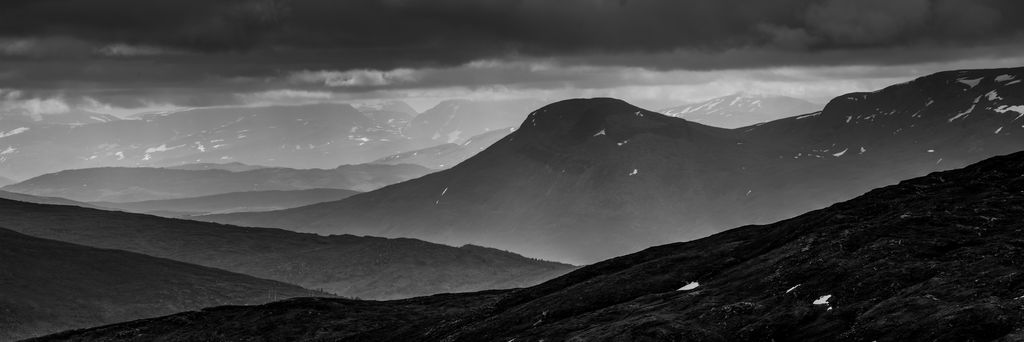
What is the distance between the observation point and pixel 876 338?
91.1 metres

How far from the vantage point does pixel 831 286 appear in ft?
378

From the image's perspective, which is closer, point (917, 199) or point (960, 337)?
point (960, 337)

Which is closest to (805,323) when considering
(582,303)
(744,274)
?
(744,274)

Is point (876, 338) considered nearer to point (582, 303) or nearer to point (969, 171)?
point (582, 303)

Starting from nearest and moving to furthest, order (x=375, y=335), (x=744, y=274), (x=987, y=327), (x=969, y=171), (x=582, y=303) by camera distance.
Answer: (x=987, y=327)
(x=744, y=274)
(x=582, y=303)
(x=969, y=171)
(x=375, y=335)

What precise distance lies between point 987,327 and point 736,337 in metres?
25.8

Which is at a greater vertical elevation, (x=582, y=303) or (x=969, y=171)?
(x=969, y=171)

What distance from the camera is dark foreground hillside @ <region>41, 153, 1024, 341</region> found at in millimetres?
95625

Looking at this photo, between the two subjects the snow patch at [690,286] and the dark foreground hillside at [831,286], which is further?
the snow patch at [690,286]

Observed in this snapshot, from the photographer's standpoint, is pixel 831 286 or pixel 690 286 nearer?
pixel 831 286

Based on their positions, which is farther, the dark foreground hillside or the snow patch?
the snow patch

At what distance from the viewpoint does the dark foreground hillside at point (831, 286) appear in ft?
314

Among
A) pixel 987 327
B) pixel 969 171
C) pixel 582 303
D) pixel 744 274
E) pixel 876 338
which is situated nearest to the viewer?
pixel 987 327

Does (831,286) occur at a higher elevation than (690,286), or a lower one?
higher
